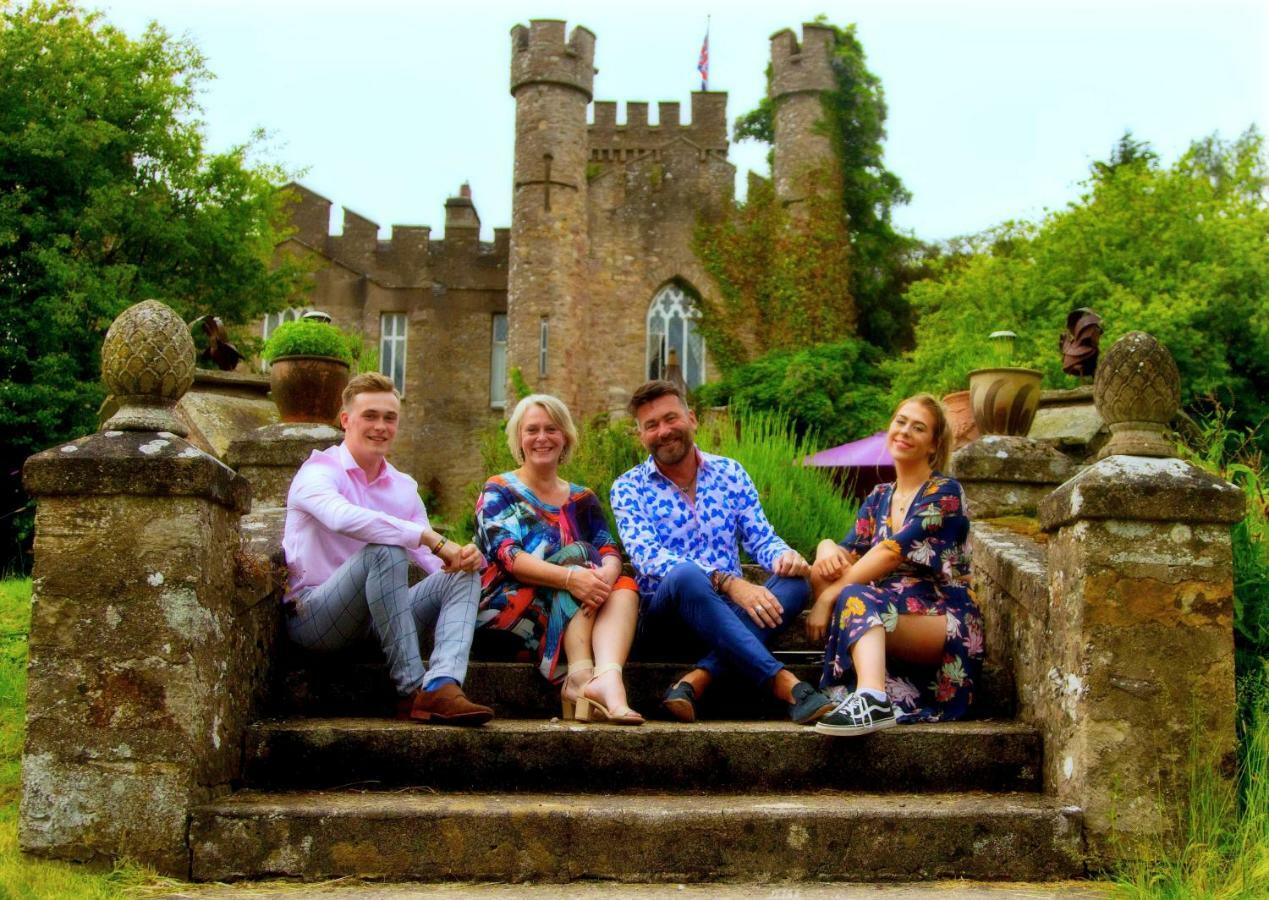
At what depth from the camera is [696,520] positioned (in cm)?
472

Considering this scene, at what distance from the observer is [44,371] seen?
671 inches

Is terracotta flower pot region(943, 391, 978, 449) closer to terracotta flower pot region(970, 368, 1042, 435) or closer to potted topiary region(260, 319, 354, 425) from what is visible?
terracotta flower pot region(970, 368, 1042, 435)

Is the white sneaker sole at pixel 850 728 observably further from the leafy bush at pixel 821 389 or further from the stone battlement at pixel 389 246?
the stone battlement at pixel 389 246

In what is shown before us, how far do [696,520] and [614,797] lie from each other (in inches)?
53.8

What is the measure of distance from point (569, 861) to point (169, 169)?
62.3ft

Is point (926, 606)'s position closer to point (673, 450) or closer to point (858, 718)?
point (858, 718)

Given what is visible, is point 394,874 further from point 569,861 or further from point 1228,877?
point 1228,877

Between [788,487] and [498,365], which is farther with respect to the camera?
[498,365]

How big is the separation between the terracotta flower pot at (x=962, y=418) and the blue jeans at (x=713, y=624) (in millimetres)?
3347

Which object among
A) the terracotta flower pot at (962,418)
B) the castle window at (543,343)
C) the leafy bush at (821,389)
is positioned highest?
the castle window at (543,343)

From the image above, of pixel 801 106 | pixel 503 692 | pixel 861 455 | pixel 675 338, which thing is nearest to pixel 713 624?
pixel 503 692

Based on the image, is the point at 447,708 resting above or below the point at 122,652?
below

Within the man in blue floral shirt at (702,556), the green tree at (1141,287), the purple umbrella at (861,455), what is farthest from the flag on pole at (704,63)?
the man in blue floral shirt at (702,556)

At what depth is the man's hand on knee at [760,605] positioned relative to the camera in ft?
14.3
